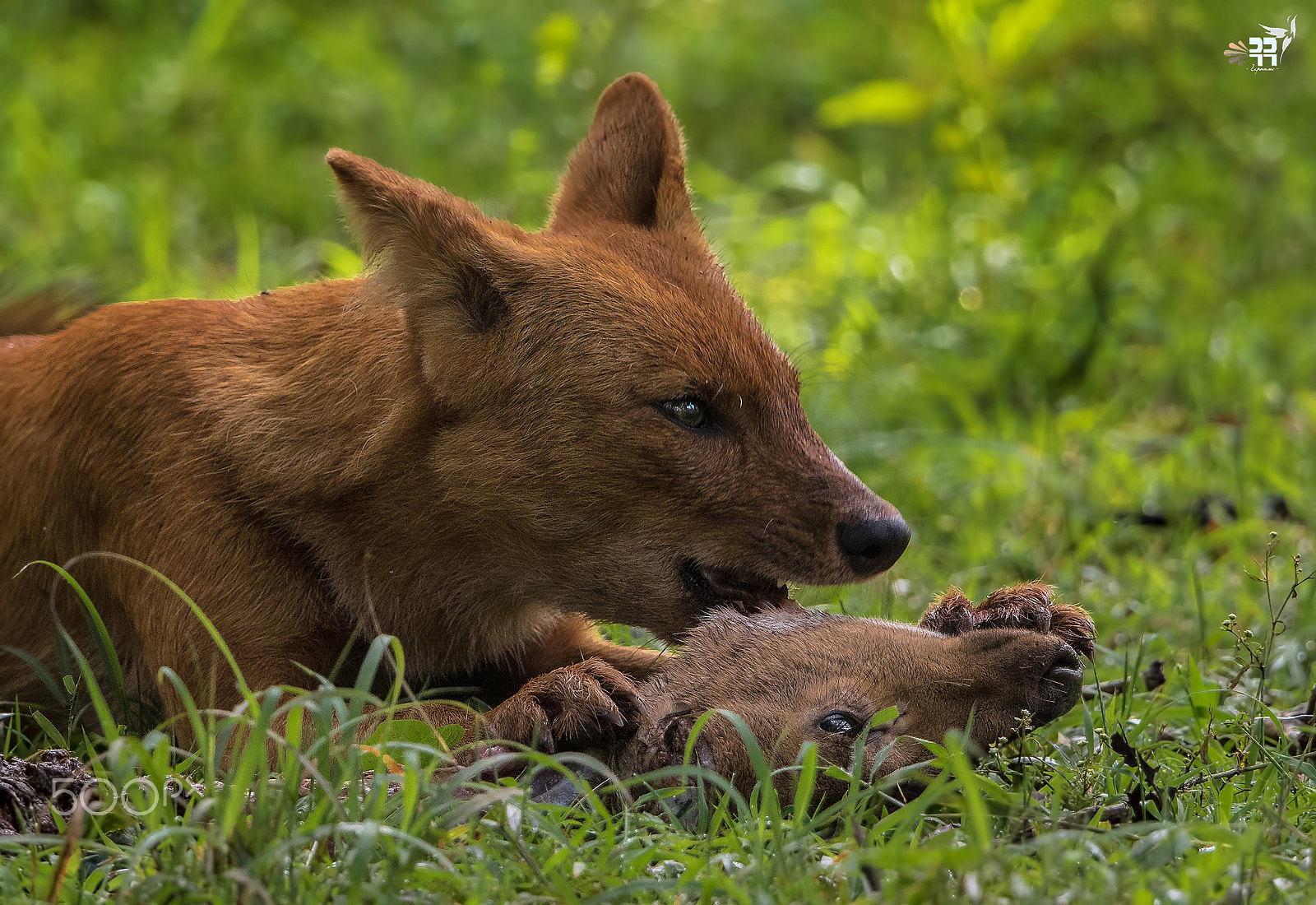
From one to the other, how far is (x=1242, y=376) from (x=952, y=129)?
1694 mm

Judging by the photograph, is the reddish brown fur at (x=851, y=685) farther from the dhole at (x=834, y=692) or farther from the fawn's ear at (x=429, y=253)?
the fawn's ear at (x=429, y=253)

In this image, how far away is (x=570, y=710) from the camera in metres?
2.98

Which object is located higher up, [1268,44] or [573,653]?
[1268,44]

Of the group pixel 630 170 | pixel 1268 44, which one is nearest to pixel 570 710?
pixel 630 170

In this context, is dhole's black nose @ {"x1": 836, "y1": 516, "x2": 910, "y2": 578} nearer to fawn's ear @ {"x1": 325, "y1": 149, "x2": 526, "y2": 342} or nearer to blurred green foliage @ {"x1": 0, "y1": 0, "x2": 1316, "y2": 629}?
fawn's ear @ {"x1": 325, "y1": 149, "x2": 526, "y2": 342}

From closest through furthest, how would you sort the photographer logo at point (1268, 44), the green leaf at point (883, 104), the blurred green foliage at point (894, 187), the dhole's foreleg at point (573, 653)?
1. the dhole's foreleg at point (573, 653)
2. the blurred green foliage at point (894, 187)
3. the green leaf at point (883, 104)
4. the photographer logo at point (1268, 44)

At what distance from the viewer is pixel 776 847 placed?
2.50m

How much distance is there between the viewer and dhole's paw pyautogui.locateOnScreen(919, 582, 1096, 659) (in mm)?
3250

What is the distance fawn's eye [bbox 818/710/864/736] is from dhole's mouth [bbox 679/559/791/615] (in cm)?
34

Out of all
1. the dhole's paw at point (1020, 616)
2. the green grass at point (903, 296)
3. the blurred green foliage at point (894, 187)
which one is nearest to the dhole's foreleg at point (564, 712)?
the green grass at point (903, 296)

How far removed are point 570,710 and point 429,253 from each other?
1.05 m

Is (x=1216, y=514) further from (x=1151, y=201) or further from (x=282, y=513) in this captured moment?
(x=282, y=513)

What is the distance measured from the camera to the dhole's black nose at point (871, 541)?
324 centimetres

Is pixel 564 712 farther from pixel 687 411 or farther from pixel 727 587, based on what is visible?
pixel 687 411
